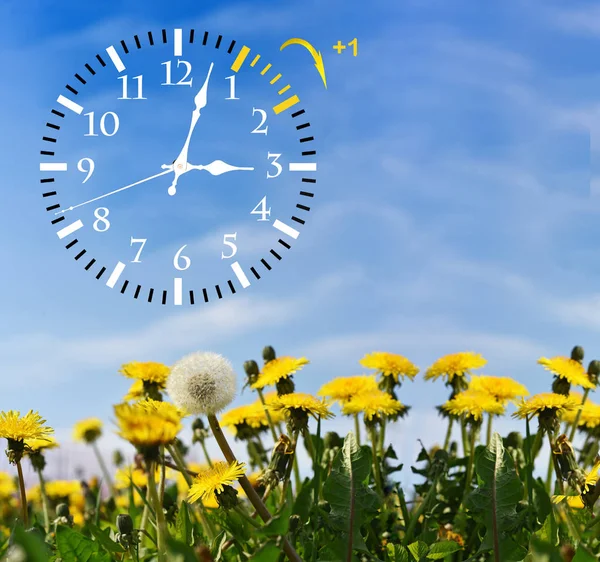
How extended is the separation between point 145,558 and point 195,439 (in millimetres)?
1031

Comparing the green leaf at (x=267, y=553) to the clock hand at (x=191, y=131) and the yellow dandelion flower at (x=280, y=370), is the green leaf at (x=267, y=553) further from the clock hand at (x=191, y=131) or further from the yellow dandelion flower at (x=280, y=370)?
the clock hand at (x=191, y=131)

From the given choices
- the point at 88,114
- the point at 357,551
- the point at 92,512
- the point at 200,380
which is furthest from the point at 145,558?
the point at 88,114

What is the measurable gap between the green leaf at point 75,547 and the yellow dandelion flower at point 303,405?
0.64 metres

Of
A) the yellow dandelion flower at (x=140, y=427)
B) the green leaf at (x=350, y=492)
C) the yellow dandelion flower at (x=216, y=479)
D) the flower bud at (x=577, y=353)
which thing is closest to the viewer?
the yellow dandelion flower at (x=140, y=427)

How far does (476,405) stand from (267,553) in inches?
66.2

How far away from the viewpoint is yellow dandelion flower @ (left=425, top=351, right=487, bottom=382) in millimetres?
3459

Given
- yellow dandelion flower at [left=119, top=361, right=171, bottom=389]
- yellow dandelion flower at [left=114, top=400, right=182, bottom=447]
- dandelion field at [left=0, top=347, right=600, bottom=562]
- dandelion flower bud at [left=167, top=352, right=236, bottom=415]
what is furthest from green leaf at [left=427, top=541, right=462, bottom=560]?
yellow dandelion flower at [left=119, top=361, right=171, bottom=389]

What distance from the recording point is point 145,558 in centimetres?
263

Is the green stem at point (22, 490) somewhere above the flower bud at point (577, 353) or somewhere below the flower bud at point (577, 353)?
below

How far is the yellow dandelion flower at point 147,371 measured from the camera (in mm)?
3070

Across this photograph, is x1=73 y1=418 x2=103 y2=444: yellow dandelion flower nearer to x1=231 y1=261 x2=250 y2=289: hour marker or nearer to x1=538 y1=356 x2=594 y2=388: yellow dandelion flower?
x1=231 y1=261 x2=250 y2=289: hour marker

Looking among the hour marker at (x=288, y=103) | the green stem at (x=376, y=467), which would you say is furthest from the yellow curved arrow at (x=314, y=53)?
the green stem at (x=376, y=467)

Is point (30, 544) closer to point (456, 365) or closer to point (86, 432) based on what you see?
point (456, 365)

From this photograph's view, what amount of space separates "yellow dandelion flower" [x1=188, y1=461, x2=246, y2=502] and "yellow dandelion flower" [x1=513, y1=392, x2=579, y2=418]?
3.21 feet
